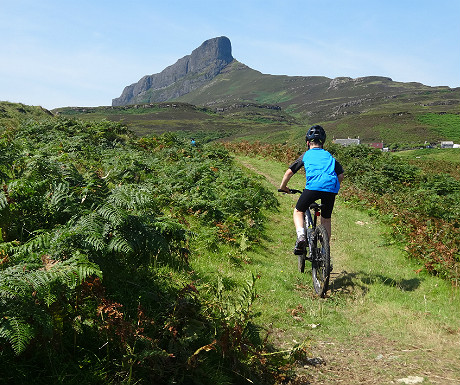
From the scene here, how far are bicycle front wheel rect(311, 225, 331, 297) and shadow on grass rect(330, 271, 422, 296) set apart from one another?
0.43m

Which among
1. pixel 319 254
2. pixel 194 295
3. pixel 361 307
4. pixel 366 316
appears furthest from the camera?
pixel 319 254

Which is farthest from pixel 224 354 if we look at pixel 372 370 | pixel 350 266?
pixel 350 266

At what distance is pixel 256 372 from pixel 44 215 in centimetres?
363

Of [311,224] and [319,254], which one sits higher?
[311,224]

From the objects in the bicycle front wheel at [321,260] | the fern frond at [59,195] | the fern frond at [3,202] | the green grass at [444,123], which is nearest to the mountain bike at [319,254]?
the bicycle front wheel at [321,260]

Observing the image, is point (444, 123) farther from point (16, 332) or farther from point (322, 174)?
point (16, 332)

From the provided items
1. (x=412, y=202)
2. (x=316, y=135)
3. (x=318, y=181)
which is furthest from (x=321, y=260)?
(x=412, y=202)

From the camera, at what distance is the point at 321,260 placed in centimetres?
645

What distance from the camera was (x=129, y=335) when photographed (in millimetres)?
3346

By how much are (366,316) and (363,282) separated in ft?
4.81

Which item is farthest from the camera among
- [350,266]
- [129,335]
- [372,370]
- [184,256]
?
[350,266]

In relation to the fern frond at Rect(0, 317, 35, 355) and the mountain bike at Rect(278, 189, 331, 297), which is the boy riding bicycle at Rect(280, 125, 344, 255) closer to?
the mountain bike at Rect(278, 189, 331, 297)

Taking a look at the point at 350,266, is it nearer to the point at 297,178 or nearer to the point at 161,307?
the point at 161,307

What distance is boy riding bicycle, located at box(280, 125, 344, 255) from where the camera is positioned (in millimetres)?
6305
